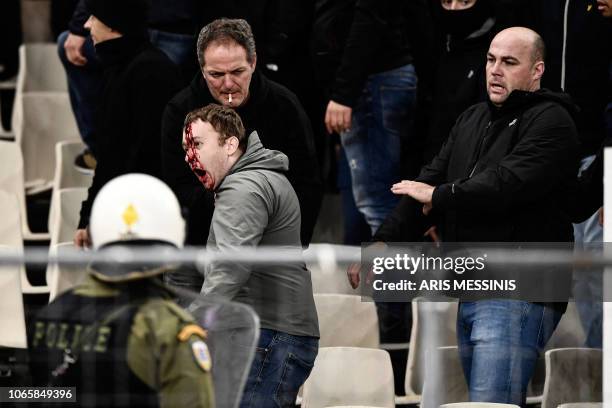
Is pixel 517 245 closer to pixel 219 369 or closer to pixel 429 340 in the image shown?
pixel 429 340

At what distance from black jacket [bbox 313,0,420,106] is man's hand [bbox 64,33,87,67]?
4.49 ft

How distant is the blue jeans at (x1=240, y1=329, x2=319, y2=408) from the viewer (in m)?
5.11

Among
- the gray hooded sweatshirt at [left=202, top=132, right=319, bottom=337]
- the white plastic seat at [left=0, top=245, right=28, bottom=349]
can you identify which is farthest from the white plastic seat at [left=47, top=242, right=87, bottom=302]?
the gray hooded sweatshirt at [left=202, top=132, right=319, bottom=337]

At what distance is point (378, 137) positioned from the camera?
7184mm

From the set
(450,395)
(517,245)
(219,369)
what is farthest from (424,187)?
(219,369)

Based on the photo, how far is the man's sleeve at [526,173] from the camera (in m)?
5.67

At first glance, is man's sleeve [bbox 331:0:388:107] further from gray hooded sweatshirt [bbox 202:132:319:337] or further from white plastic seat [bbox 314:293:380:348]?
gray hooded sweatshirt [bbox 202:132:319:337]

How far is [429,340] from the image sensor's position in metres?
6.14

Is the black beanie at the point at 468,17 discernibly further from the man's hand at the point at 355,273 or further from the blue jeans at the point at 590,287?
the man's hand at the point at 355,273

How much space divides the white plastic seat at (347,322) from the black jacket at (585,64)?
4.12 ft

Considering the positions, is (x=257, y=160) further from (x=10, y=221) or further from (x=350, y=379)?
(x=10, y=221)

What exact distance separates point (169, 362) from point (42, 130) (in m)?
5.41

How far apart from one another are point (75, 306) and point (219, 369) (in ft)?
1.86

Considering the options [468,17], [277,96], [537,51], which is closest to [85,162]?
[277,96]
